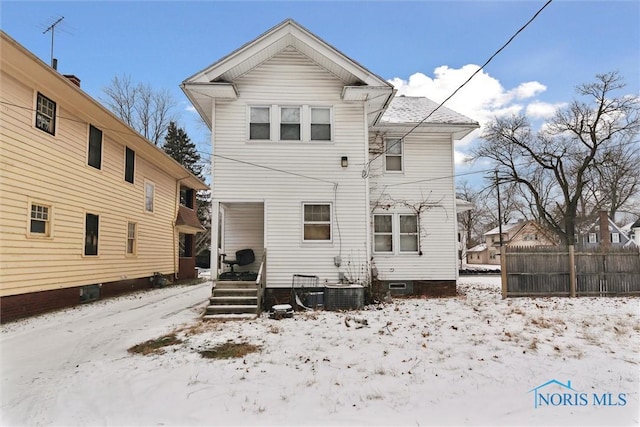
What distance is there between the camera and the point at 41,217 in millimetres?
9992

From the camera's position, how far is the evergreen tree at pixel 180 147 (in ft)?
109

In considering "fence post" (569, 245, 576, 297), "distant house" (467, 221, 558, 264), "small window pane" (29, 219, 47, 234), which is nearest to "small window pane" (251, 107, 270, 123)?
"small window pane" (29, 219, 47, 234)

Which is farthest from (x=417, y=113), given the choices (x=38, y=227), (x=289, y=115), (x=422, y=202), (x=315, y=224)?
(x=38, y=227)

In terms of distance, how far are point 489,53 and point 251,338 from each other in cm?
642

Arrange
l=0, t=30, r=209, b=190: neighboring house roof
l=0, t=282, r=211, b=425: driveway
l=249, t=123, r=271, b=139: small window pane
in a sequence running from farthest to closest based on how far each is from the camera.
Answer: l=249, t=123, r=271, b=139: small window pane → l=0, t=30, r=209, b=190: neighboring house roof → l=0, t=282, r=211, b=425: driveway

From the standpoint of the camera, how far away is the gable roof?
1026 cm

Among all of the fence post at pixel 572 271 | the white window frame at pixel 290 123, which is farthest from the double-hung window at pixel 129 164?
the fence post at pixel 572 271

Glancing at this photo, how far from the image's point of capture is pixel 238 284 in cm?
961

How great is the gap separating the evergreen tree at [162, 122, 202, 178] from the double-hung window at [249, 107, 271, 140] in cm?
2323

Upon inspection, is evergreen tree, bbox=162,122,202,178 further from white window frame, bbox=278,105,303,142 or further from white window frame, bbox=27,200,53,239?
white window frame, bbox=278,105,303,142

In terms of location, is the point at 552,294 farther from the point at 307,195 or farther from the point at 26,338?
the point at 26,338

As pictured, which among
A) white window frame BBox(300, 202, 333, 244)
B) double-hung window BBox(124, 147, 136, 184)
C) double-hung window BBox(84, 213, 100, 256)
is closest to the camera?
white window frame BBox(300, 202, 333, 244)

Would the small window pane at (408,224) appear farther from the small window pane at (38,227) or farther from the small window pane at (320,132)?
the small window pane at (38,227)

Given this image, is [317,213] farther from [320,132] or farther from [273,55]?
[273,55]
